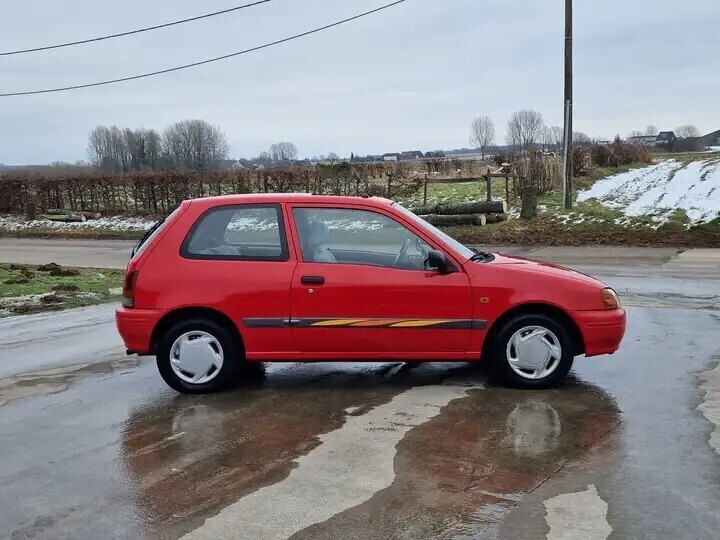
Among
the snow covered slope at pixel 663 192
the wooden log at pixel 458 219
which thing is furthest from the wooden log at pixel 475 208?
the snow covered slope at pixel 663 192

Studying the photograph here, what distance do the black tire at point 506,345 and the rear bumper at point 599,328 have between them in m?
0.14

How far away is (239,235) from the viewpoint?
5934 millimetres

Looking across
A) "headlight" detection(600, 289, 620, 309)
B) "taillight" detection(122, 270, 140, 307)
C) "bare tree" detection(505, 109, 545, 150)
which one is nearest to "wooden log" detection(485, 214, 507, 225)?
"headlight" detection(600, 289, 620, 309)

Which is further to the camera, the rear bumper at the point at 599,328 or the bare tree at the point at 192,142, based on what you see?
the bare tree at the point at 192,142

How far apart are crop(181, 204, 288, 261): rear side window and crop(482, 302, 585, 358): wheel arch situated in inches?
70.8

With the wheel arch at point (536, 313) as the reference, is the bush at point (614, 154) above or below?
above

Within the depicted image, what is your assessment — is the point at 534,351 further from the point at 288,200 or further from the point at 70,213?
the point at 70,213

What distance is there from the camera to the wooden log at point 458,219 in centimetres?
2083

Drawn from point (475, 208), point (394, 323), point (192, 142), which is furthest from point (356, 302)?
point (192, 142)

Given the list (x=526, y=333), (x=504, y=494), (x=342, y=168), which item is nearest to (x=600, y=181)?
(x=342, y=168)

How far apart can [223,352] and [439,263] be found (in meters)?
1.91

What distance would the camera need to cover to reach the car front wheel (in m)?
5.76

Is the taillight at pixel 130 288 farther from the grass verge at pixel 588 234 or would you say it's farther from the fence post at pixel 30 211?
the fence post at pixel 30 211

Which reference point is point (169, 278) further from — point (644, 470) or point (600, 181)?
point (600, 181)
